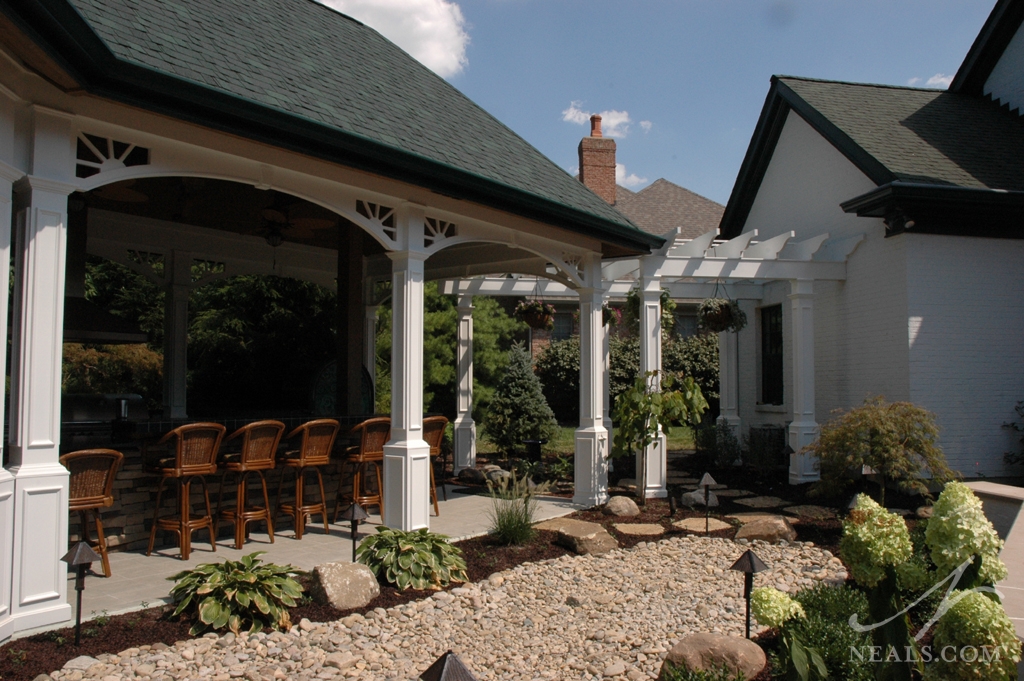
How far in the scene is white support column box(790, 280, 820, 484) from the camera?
35.7 feet

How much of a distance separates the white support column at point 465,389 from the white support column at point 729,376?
4864 mm

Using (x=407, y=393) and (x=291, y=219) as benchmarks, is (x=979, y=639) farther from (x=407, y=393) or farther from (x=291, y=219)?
(x=291, y=219)

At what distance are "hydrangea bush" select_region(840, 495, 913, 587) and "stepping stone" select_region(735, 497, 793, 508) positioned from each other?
6.31 meters

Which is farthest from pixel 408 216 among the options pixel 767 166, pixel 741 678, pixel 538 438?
pixel 767 166

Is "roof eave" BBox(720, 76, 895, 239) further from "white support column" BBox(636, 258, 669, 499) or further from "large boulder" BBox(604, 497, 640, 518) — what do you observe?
"large boulder" BBox(604, 497, 640, 518)

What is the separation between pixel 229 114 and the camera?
16.1ft

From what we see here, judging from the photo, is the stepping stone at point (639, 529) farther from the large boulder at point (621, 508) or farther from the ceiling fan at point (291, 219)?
the ceiling fan at point (291, 219)

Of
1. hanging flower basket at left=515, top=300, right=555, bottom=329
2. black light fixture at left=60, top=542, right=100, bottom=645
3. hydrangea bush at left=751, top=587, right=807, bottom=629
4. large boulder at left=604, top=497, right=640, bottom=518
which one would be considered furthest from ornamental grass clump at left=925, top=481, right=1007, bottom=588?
hanging flower basket at left=515, top=300, right=555, bottom=329

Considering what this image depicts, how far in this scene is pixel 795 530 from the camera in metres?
7.68

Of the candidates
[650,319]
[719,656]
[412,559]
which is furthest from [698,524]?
[719,656]

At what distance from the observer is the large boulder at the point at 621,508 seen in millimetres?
8398

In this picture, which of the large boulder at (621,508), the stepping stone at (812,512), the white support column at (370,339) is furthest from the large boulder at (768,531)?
the white support column at (370,339)

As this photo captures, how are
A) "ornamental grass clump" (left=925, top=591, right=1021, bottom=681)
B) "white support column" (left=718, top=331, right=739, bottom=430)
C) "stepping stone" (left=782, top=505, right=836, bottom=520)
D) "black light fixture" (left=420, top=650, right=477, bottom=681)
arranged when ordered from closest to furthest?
"black light fixture" (left=420, top=650, right=477, bottom=681) → "ornamental grass clump" (left=925, top=591, right=1021, bottom=681) → "stepping stone" (left=782, top=505, right=836, bottom=520) → "white support column" (left=718, top=331, right=739, bottom=430)

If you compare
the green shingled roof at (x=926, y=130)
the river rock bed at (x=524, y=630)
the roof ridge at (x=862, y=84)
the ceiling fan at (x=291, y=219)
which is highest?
the roof ridge at (x=862, y=84)
